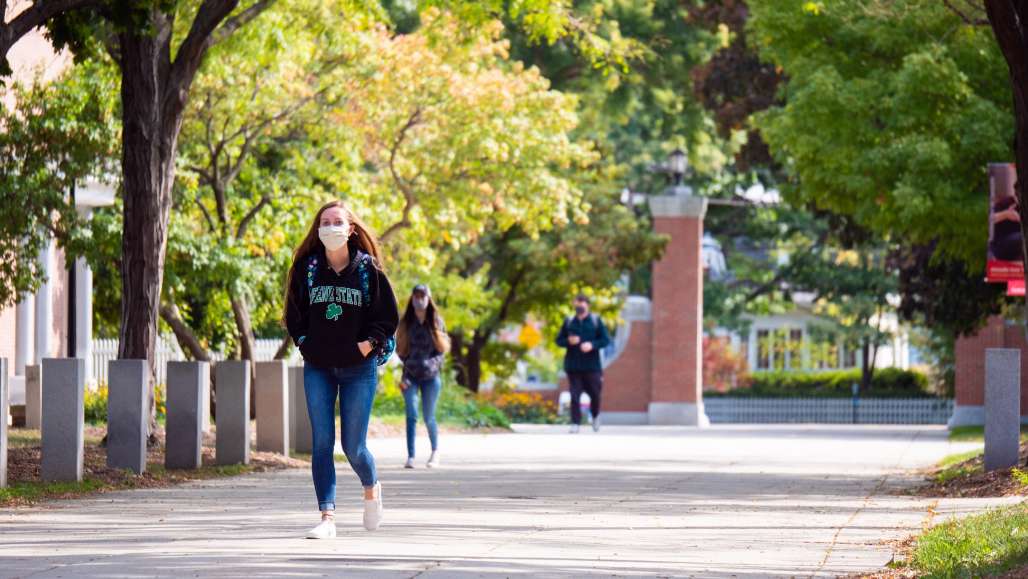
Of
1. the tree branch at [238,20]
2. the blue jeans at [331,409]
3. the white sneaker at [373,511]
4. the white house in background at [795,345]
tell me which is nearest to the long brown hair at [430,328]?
the tree branch at [238,20]

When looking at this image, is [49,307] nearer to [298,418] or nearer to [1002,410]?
[298,418]

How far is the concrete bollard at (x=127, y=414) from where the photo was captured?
47.3 ft

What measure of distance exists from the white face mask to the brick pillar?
28.4 m

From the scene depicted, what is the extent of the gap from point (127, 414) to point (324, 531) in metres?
5.22

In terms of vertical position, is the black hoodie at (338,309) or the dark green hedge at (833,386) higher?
the black hoodie at (338,309)

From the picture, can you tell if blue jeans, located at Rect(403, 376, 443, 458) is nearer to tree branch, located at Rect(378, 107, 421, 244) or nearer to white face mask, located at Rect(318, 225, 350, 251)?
white face mask, located at Rect(318, 225, 350, 251)

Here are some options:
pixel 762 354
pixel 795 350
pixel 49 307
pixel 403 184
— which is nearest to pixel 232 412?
pixel 49 307

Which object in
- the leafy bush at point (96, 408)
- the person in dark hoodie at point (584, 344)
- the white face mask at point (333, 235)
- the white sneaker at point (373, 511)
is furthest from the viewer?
the person in dark hoodie at point (584, 344)

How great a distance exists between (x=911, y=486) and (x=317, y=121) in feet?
33.8

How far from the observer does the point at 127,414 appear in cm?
1448

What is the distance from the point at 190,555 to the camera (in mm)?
8852

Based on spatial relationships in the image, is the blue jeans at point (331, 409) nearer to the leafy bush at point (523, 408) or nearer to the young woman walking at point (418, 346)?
the young woman walking at point (418, 346)

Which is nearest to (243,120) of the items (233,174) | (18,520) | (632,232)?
(233,174)

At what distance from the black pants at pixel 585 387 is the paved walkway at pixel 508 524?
8879 millimetres
